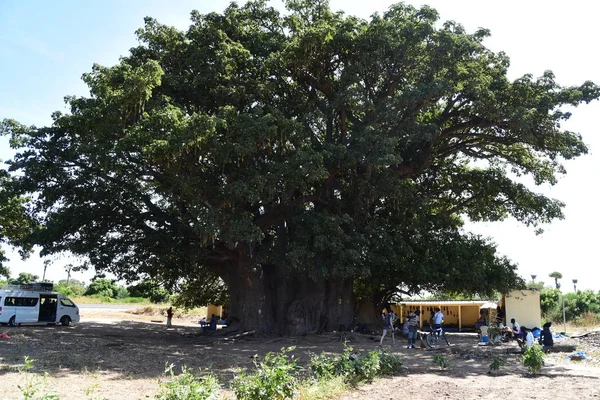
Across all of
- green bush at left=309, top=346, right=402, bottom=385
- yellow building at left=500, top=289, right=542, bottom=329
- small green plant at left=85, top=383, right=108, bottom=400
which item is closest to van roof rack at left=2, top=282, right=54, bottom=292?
small green plant at left=85, top=383, right=108, bottom=400

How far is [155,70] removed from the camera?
14.9 metres

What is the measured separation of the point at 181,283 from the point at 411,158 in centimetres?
1357

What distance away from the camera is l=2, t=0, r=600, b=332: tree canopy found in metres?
16.1

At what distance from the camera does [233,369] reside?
11.9 m

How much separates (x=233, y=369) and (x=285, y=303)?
9.93m

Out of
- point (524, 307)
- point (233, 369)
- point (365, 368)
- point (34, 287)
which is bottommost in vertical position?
point (233, 369)

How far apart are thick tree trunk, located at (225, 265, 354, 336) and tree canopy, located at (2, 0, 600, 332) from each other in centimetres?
9

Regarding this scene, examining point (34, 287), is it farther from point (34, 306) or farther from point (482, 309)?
point (482, 309)

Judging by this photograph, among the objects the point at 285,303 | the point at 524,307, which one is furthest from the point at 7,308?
the point at 524,307

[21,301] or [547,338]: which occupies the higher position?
[21,301]

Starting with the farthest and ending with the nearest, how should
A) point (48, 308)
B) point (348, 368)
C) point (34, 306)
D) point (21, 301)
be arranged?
1. point (48, 308)
2. point (34, 306)
3. point (21, 301)
4. point (348, 368)

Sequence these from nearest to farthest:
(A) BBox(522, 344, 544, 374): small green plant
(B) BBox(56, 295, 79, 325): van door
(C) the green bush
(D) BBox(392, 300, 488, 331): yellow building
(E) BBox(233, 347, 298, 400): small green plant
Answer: (E) BBox(233, 347, 298, 400): small green plant < (C) the green bush < (A) BBox(522, 344, 544, 374): small green plant < (B) BBox(56, 295, 79, 325): van door < (D) BBox(392, 300, 488, 331): yellow building

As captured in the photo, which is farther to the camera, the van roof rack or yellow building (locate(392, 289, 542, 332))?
yellow building (locate(392, 289, 542, 332))

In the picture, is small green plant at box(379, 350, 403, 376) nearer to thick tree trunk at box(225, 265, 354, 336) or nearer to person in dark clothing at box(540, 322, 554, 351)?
person in dark clothing at box(540, 322, 554, 351)
